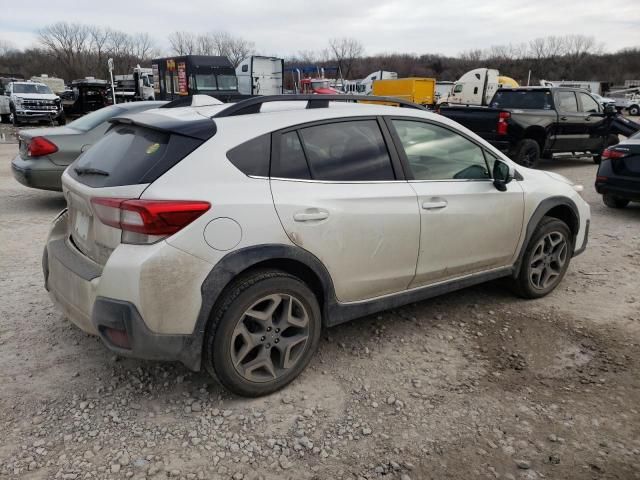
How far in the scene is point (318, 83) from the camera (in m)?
35.7

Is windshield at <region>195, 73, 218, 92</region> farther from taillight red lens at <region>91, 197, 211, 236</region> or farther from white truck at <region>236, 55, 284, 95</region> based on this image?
taillight red lens at <region>91, 197, 211, 236</region>

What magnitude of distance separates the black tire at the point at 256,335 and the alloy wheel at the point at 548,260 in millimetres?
2158

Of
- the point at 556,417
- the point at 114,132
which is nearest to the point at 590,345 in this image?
the point at 556,417

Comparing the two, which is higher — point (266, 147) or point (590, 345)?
point (266, 147)

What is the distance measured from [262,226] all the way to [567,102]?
11.1 m

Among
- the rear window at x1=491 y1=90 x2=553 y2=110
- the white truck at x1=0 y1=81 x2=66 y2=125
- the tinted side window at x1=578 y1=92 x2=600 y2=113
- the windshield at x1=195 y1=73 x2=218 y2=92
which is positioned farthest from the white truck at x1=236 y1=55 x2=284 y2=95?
the tinted side window at x1=578 y1=92 x2=600 y2=113

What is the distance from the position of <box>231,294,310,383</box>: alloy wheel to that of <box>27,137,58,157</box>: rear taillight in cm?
544

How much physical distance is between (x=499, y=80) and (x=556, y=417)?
31.5 metres

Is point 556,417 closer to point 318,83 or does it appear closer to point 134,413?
point 134,413

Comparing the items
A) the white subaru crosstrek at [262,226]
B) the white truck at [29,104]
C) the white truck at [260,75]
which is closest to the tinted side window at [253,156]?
the white subaru crosstrek at [262,226]

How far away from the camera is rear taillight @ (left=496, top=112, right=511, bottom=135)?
1034cm

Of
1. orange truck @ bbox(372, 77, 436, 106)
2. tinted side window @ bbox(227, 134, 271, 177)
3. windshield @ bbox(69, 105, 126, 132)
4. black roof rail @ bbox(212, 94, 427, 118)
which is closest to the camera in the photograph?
tinted side window @ bbox(227, 134, 271, 177)

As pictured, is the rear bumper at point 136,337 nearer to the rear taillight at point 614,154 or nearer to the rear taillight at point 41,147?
the rear taillight at point 41,147

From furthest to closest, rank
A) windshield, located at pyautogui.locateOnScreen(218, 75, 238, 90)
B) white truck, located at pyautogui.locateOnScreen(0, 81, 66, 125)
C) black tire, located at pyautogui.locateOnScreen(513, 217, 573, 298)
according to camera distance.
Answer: windshield, located at pyautogui.locateOnScreen(218, 75, 238, 90) < white truck, located at pyautogui.locateOnScreen(0, 81, 66, 125) < black tire, located at pyautogui.locateOnScreen(513, 217, 573, 298)
